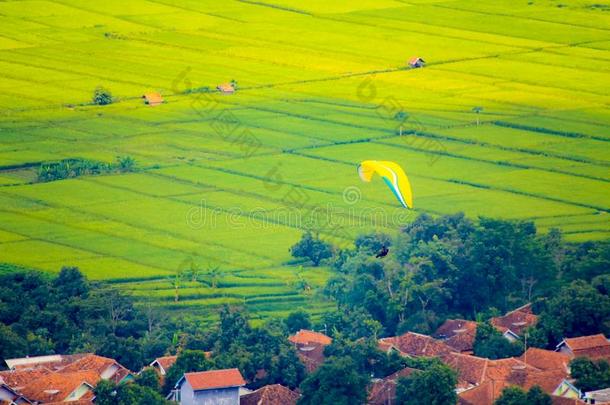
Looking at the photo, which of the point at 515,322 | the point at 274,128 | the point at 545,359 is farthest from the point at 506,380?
the point at 274,128

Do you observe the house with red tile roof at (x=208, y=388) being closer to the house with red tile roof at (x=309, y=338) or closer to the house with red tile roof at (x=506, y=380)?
the house with red tile roof at (x=309, y=338)

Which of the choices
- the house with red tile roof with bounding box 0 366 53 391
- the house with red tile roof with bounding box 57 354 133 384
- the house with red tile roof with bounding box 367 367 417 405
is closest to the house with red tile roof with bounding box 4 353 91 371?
the house with red tile roof with bounding box 57 354 133 384

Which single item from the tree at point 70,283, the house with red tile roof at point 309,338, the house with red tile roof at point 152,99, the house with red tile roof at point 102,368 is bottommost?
the house with red tile roof at point 102,368

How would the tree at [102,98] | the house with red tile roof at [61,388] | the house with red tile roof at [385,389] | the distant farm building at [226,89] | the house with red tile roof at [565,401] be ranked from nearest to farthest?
the house with red tile roof at [565,401] → the house with red tile roof at [385,389] → the house with red tile roof at [61,388] → the tree at [102,98] → the distant farm building at [226,89]

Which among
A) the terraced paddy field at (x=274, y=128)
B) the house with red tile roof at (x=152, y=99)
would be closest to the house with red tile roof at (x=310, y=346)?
the terraced paddy field at (x=274, y=128)

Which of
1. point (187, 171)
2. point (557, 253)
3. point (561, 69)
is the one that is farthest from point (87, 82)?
point (557, 253)

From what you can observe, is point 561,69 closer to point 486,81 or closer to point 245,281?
point 486,81

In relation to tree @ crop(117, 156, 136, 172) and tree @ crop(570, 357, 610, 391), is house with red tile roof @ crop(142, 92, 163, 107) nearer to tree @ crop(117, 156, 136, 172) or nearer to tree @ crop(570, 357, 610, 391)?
tree @ crop(117, 156, 136, 172)
